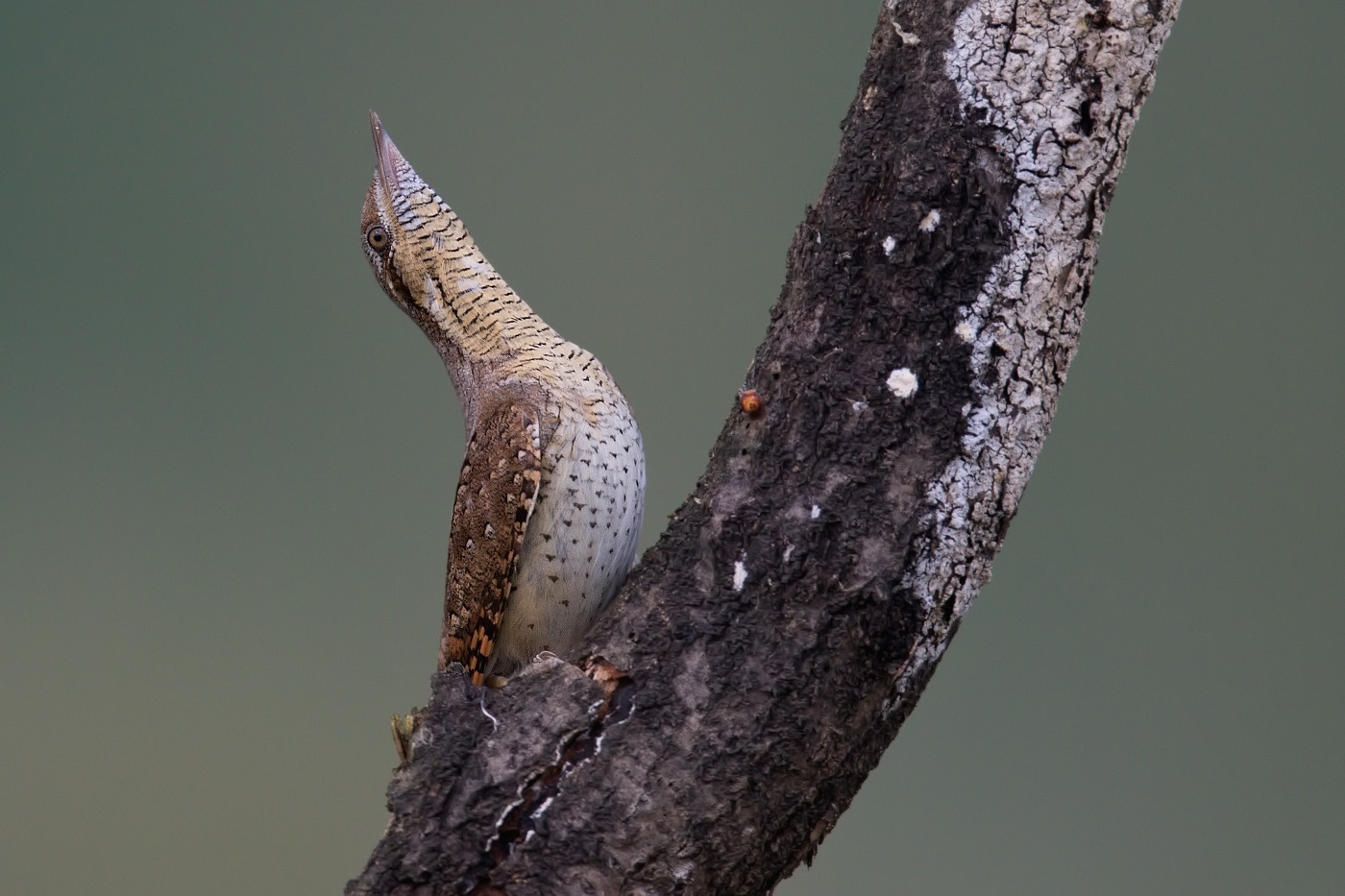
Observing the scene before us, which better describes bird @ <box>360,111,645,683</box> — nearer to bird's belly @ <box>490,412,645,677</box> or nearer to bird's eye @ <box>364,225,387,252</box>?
bird's belly @ <box>490,412,645,677</box>

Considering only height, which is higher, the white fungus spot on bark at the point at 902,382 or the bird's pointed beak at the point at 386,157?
the bird's pointed beak at the point at 386,157

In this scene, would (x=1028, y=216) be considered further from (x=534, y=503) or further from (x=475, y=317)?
(x=475, y=317)

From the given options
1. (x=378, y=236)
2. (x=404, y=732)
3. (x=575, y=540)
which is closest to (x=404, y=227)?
(x=378, y=236)

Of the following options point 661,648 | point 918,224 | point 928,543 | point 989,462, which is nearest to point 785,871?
point 661,648

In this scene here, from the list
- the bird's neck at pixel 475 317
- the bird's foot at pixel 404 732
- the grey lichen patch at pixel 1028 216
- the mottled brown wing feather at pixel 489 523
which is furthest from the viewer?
the bird's neck at pixel 475 317

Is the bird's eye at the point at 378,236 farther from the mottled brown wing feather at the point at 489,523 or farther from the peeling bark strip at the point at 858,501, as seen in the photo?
the peeling bark strip at the point at 858,501

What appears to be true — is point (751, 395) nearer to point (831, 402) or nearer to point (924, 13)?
point (831, 402)

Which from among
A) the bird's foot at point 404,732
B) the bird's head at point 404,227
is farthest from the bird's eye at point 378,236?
the bird's foot at point 404,732

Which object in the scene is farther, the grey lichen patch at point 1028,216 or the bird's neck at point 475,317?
the bird's neck at point 475,317
